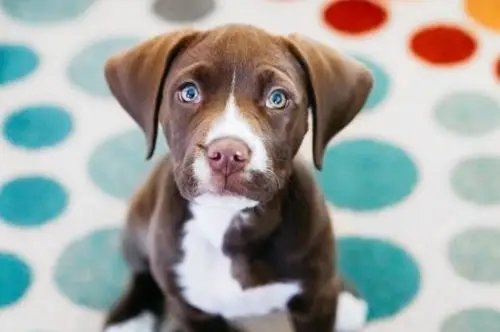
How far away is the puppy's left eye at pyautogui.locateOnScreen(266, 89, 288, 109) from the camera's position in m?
1.35

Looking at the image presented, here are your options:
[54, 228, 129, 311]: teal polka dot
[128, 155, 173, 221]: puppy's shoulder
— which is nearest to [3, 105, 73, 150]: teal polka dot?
[54, 228, 129, 311]: teal polka dot

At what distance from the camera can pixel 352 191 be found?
2.00m

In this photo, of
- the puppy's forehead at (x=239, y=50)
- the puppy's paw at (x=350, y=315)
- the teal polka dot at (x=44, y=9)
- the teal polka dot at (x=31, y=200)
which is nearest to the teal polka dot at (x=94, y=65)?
the teal polka dot at (x=44, y=9)

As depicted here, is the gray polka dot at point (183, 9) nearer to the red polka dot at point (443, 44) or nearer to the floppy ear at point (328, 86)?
the red polka dot at point (443, 44)

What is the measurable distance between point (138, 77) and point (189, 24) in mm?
899

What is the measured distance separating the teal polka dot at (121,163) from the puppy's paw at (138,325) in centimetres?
27

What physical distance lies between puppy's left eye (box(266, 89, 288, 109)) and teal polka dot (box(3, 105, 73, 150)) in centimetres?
86

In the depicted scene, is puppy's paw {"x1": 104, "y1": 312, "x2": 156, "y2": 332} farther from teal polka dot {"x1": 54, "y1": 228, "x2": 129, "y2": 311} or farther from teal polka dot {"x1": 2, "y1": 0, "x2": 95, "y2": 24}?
teal polka dot {"x1": 2, "y1": 0, "x2": 95, "y2": 24}

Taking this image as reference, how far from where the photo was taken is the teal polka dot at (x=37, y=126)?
2.11 m

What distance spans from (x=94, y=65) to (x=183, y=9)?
0.25 meters

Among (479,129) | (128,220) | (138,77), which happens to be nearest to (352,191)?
(479,129)

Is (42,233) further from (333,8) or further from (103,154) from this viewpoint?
(333,8)

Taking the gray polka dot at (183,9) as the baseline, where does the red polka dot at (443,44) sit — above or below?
below

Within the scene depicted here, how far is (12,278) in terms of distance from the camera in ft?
6.17
